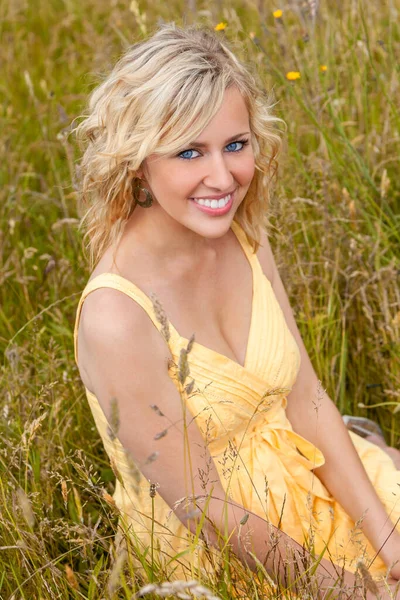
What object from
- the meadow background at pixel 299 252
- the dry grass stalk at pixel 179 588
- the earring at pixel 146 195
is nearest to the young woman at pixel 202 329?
the earring at pixel 146 195

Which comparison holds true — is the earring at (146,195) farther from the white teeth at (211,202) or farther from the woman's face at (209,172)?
the white teeth at (211,202)

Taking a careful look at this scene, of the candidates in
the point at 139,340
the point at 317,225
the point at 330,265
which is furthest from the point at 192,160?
the point at 317,225

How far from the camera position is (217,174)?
175 cm

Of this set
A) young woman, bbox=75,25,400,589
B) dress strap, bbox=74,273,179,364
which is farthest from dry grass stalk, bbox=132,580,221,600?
dress strap, bbox=74,273,179,364

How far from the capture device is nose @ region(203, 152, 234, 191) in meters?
1.75

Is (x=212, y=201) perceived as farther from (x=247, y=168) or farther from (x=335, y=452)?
(x=335, y=452)

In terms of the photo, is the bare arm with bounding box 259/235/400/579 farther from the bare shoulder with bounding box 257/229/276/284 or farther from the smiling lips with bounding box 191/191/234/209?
the smiling lips with bounding box 191/191/234/209

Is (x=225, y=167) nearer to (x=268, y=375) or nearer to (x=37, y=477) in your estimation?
(x=268, y=375)

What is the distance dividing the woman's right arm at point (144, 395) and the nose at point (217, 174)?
0.33 metres

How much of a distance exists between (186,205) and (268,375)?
0.52 m

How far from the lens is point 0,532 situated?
5.80 feet

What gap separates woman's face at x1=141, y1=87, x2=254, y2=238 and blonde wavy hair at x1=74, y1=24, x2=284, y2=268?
1.3 inches

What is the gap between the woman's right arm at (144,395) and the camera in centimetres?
170

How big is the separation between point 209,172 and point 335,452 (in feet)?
2.90
